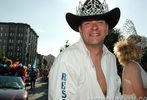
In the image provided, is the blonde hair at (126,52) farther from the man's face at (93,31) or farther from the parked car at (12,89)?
the parked car at (12,89)

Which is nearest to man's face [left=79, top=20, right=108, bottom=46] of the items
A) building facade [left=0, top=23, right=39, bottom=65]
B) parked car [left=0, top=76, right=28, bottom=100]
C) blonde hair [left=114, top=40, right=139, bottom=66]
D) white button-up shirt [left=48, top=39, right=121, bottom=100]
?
white button-up shirt [left=48, top=39, right=121, bottom=100]

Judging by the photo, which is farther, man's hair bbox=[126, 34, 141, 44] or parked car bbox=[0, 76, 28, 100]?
parked car bbox=[0, 76, 28, 100]

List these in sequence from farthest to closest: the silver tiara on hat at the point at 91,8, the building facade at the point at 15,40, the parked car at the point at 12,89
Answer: the building facade at the point at 15,40 → the parked car at the point at 12,89 → the silver tiara on hat at the point at 91,8

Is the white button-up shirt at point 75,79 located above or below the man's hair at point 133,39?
below

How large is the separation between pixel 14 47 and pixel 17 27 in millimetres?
10360

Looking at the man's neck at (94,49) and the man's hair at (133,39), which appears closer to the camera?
the man's neck at (94,49)

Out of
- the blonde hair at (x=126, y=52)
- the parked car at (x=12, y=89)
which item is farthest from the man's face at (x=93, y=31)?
the parked car at (x=12, y=89)

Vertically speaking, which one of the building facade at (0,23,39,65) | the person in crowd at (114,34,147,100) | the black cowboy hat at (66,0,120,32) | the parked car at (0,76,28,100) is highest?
the building facade at (0,23,39,65)

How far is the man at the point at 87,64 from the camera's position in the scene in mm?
1540

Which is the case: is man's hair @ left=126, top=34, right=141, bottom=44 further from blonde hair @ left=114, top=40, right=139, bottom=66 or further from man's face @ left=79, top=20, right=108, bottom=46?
man's face @ left=79, top=20, right=108, bottom=46

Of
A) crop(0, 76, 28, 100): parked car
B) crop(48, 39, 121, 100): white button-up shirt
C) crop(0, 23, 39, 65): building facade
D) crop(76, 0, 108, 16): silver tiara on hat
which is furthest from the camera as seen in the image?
crop(0, 23, 39, 65): building facade

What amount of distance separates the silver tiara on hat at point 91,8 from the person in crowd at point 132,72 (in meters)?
0.83

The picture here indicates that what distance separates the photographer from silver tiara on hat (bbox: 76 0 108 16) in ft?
6.80

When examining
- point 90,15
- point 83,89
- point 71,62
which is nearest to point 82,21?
point 90,15
